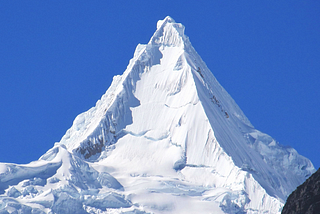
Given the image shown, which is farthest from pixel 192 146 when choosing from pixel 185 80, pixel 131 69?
pixel 131 69

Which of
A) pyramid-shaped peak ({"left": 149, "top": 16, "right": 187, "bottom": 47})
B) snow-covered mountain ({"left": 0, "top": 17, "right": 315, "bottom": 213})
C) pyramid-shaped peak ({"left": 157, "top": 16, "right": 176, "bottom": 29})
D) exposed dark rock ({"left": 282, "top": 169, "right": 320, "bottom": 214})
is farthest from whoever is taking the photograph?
pyramid-shaped peak ({"left": 157, "top": 16, "right": 176, "bottom": 29})

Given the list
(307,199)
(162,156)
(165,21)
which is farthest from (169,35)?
(307,199)

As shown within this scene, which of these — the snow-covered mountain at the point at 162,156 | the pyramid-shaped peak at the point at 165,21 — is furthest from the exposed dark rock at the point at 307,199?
the pyramid-shaped peak at the point at 165,21

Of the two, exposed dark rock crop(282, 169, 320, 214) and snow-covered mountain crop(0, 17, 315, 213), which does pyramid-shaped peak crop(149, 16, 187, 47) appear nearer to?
snow-covered mountain crop(0, 17, 315, 213)

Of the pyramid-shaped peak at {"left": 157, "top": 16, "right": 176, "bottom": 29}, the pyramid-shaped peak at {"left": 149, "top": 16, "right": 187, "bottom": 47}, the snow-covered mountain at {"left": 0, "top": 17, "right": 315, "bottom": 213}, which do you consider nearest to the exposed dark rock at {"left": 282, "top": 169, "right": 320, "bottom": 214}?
the snow-covered mountain at {"left": 0, "top": 17, "right": 315, "bottom": 213}

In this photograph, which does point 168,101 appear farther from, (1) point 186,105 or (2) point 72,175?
(2) point 72,175

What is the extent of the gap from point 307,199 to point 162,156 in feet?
233

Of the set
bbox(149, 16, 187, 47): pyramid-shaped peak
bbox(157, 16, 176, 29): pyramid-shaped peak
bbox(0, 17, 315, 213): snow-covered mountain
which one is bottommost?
bbox(0, 17, 315, 213): snow-covered mountain

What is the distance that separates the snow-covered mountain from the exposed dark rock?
2069 inches

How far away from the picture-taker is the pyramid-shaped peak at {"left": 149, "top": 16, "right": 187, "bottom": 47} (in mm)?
131250

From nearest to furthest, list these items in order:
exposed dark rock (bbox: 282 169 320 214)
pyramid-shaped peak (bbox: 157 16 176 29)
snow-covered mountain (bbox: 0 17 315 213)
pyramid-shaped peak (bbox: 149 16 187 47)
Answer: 1. exposed dark rock (bbox: 282 169 320 214)
2. snow-covered mountain (bbox: 0 17 315 213)
3. pyramid-shaped peak (bbox: 149 16 187 47)
4. pyramid-shaped peak (bbox: 157 16 176 29)

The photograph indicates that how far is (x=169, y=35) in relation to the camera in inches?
5251

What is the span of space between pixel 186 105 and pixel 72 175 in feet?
90.4

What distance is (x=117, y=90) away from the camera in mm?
123688
